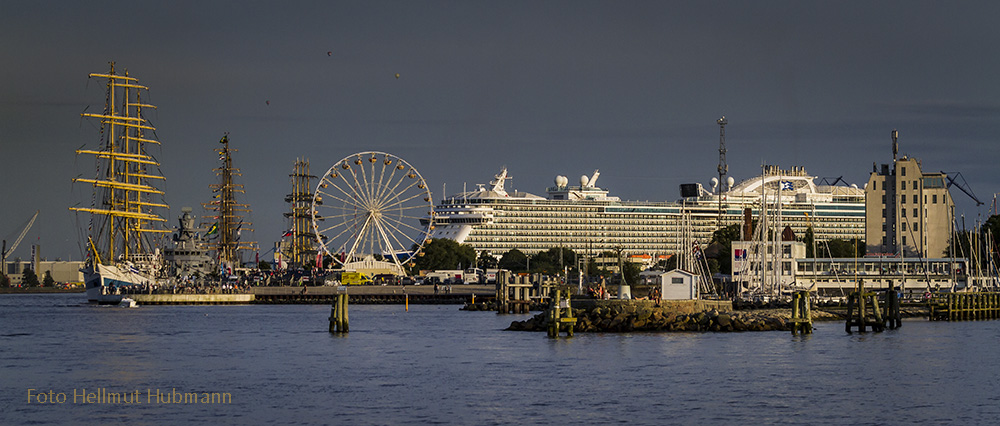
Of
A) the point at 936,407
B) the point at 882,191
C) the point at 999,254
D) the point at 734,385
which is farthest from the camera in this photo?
the point at 882,191

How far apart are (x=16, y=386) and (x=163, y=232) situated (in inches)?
3950

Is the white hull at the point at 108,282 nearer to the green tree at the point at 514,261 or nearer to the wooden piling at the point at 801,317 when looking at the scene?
the green tree at the point at 514,261

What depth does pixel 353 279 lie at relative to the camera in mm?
128500

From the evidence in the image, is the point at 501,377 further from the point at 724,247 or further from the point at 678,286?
the point at 724,247

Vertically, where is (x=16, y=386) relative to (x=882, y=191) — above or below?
below

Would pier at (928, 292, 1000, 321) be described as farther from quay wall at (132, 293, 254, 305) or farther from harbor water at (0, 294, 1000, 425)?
quay wall at (132, 293, 254, 305)

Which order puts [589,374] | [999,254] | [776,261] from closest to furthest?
[589,374] < [776,261] < [999,254]

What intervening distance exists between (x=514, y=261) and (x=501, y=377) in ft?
447

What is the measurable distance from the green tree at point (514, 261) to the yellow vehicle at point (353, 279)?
48.4m

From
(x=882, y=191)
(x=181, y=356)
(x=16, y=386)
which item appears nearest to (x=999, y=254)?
(x=882, y=191)

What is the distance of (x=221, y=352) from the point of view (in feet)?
171

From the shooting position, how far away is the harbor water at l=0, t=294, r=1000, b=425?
33156 mm

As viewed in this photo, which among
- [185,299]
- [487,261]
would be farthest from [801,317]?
[487,261]

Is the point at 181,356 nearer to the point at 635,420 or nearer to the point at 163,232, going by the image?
the point at 635,420
